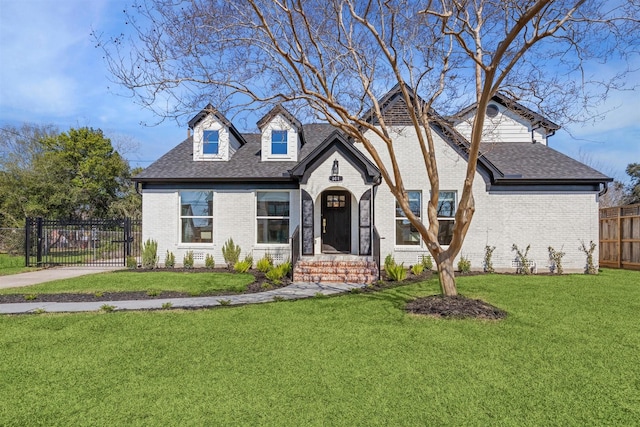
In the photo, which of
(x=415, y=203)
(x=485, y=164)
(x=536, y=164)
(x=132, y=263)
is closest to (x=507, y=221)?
(x=485, y=164)

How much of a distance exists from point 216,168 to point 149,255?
4.09 meters

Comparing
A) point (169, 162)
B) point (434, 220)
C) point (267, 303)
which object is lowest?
point (267, 303)

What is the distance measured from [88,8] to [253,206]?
7524 mm

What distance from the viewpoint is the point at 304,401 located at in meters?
3.38

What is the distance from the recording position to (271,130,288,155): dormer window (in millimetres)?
14266

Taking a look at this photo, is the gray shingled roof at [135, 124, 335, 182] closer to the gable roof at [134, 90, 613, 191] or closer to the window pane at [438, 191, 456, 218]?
the gable roof at [134, 90, 613, 191]

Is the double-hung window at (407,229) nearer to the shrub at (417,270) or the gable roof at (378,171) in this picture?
the shrub at (417,270)

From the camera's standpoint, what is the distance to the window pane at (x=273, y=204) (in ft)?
44.4

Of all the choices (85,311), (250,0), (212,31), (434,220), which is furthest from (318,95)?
(85,311)

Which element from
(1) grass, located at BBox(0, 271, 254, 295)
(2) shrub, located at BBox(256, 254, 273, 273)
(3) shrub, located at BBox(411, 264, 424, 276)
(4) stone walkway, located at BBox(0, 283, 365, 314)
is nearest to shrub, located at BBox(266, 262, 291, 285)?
(1) grass, located at BBox(0, 271, 254, 295)

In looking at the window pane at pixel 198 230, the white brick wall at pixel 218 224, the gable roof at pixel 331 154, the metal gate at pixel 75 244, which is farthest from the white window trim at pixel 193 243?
the gable roof at pixel 331 154

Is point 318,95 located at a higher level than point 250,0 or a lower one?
lower

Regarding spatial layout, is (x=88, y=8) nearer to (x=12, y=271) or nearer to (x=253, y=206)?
(x=253, y=206)

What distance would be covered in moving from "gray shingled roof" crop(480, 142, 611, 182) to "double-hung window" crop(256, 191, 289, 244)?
7.33 meters
